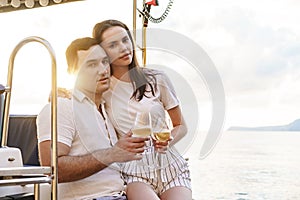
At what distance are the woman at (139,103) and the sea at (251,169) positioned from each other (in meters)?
2.71

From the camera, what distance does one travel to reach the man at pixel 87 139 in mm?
1686

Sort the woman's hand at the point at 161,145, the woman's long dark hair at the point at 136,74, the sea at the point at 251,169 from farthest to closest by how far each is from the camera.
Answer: the sea at the point at 251,169 → the woman's long dark hair at the point at 136,74 → the woman's hand at the point at 161,145

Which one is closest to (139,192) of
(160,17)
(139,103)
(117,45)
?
(139,103)

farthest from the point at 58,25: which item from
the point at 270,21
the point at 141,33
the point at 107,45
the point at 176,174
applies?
the point at 270,21

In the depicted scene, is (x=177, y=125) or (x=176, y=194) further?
(x=177, y=125)

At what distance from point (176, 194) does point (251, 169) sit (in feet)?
15.0

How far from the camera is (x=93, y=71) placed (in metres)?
1.87

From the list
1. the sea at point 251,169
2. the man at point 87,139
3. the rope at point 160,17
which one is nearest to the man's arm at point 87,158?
the man at point 87,139

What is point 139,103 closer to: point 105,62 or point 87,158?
point 105,62

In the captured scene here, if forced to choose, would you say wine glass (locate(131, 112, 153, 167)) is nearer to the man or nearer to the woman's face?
the man

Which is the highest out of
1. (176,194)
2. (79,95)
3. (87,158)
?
(79,95)

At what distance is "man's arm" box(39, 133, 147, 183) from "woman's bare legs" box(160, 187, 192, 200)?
263mm

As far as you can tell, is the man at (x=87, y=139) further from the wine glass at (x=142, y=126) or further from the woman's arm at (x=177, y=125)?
the woman's arm at (x=177, y=125)

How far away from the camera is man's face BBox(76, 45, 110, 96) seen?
1.87m
